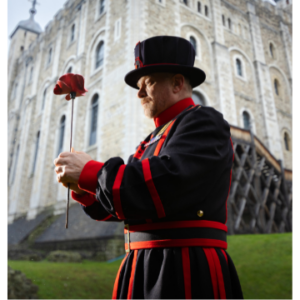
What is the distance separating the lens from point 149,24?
479 cm

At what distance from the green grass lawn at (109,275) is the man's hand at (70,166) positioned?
2.28 meters

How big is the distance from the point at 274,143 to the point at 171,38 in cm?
590

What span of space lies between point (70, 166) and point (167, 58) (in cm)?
57

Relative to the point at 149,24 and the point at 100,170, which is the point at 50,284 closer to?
the point at 100,170

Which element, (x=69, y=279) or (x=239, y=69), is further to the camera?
(x=239, y=69)

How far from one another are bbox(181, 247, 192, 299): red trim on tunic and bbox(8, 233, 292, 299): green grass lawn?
2238mm

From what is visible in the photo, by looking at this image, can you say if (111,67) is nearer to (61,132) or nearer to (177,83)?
(61,132)

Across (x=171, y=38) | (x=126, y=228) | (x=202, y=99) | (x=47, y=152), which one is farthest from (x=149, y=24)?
(x=126, y=228)

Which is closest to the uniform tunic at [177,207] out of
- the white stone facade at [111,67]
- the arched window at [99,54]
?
the white stone facade at [111,67]

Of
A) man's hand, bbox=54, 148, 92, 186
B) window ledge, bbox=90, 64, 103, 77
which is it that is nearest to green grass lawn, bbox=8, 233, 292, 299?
man's hand, bbox=54, 148, 92, 186

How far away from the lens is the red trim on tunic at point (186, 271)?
82 cm

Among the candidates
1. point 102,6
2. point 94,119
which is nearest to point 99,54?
point 94,119

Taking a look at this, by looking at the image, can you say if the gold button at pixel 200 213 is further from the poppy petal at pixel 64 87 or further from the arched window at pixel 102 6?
the arched window at pixel 102 6

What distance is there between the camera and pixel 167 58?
43.1 inches
